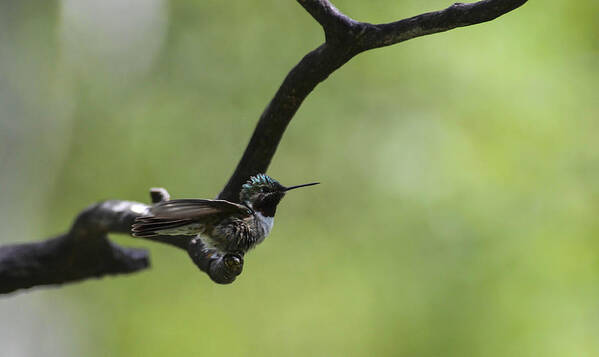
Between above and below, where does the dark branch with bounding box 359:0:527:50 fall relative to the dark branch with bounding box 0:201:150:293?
above

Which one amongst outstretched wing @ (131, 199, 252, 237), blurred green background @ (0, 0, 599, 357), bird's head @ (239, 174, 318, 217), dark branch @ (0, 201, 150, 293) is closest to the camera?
outstretched wing @ (131, 199, 252, 237)

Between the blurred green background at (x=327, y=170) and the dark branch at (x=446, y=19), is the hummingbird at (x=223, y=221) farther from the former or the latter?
the blurred green background at (x=327, y=170)

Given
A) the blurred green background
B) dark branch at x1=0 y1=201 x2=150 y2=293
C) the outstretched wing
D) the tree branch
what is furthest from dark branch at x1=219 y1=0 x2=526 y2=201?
the blurred green background

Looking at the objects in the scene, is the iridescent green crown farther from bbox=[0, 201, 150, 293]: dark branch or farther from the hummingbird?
bbox=[0, 201, 150, 293]: dark branch

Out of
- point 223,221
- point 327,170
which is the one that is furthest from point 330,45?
point 327,170

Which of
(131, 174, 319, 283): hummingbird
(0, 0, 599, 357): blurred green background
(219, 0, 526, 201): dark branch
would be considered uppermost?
(219, 0, 526, 201): dark branch

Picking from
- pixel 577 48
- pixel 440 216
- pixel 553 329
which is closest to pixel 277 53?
pixel 440 216

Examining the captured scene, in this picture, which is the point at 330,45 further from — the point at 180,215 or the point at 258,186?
the point at 180,215

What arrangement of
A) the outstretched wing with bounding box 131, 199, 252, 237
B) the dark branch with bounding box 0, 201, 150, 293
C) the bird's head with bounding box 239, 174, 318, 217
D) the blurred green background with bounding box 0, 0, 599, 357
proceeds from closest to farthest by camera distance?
the outstretched wing with bounding box 131, 199, 252, 237, the bird's head with bounding box 239, 174, 318, 217, the dark branch with bounding box 0, 201, 150, 293, the blurred green background with bounding box 0, 0, 599, 357
